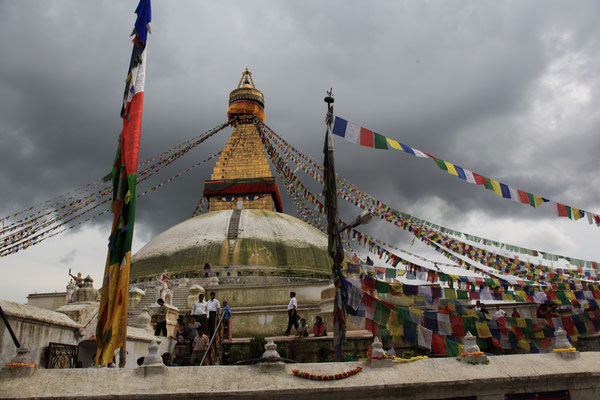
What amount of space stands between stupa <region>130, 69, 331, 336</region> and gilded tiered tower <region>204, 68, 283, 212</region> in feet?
0.23

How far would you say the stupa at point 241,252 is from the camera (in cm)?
1653

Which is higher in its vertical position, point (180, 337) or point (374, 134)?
point (374, 134)

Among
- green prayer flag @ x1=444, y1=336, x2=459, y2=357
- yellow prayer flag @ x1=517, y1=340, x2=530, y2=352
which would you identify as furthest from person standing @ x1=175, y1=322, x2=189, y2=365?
yellow prayer flag @ x1=517, y1=340, x2=530, y2=352

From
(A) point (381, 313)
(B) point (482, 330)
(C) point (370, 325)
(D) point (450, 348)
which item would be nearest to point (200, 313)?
(C) point (370, 325)

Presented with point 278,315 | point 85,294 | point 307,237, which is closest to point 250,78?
point 307,237

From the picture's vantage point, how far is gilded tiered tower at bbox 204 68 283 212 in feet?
102

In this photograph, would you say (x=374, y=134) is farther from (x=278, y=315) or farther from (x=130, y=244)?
(x=278, y=315)

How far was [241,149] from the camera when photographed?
32875 millimetres

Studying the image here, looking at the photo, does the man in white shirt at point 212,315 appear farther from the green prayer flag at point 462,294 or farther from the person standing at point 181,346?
the green prayer flag at point 462,294

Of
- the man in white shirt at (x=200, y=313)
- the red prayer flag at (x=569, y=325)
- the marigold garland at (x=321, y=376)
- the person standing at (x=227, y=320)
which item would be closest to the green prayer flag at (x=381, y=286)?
the marigold garland at (x=321, y=376)

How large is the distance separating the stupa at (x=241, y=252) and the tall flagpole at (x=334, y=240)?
836cm

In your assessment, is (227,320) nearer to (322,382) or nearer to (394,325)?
(394,325)

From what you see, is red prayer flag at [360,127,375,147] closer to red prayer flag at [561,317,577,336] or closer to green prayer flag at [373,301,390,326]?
green prayer flag at [373,301,390,326]

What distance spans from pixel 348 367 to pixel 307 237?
69.3 feet
